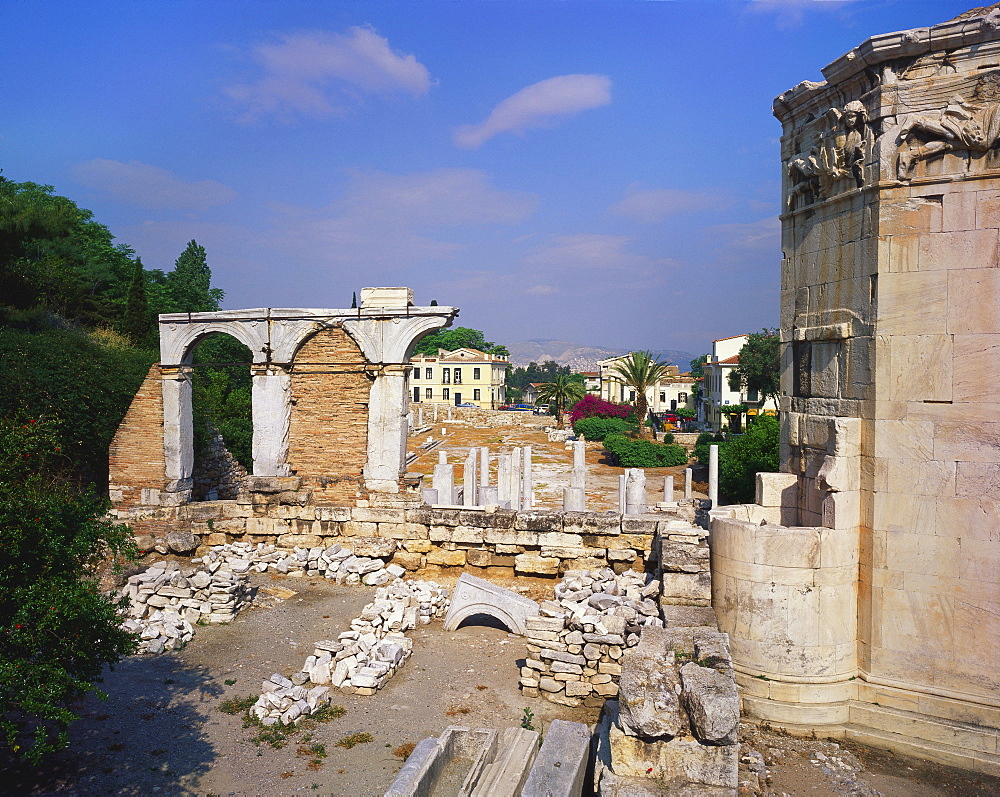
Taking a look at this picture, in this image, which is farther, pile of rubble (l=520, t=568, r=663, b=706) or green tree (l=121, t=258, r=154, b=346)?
green tree (l=121, t=258, r=154, b=346)

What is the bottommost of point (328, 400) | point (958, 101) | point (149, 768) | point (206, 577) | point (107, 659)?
point (149, 768)

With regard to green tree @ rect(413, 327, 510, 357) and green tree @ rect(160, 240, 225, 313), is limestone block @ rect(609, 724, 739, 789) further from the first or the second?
green tree @ rect(413, 327, 510, 357)

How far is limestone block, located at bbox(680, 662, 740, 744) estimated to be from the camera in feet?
16.0

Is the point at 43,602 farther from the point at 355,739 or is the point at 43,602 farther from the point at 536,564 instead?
the point at 536,564

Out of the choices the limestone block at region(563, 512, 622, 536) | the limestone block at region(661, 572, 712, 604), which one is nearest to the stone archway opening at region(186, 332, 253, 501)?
the limestone block at region(563, 512, 622, 536)

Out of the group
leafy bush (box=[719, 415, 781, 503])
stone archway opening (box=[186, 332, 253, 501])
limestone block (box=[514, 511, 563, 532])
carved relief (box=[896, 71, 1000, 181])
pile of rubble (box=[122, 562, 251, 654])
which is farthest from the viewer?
leafy bush (box=[719, 415, 781, 503])

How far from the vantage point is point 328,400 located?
1284cm

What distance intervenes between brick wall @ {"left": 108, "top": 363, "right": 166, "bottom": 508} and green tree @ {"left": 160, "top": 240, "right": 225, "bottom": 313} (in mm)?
26324

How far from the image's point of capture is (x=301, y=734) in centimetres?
668

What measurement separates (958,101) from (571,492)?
7481mm

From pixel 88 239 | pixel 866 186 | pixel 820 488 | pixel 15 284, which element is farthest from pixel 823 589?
pixel 88 239

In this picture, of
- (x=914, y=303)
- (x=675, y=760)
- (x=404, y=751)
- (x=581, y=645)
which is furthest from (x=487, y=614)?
(x=914, y=303)

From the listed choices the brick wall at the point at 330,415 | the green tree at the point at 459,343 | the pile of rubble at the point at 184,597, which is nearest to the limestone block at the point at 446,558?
the brick wall at the point at 330,415

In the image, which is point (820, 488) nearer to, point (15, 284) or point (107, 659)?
point (107, 659)
